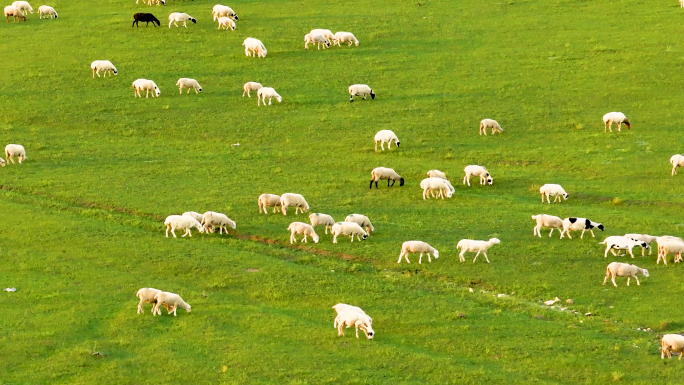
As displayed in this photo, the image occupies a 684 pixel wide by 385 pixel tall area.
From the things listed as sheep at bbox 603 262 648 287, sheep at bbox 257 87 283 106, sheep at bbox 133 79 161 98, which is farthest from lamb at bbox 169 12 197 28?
sheep at bbox 603 262 648 287

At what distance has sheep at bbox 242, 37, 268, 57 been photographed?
6444cm

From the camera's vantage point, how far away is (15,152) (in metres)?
49.8

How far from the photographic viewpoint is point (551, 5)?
74062mm

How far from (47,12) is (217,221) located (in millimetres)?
38616

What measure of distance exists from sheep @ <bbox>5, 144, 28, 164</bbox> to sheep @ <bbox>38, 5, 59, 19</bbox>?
2558cm

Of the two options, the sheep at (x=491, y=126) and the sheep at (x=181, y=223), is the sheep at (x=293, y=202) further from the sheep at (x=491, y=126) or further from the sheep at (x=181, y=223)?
the sheep at (x=491, y=126)

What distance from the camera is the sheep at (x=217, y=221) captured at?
4000 centimetres

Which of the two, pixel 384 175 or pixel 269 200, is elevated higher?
pixel 384 175

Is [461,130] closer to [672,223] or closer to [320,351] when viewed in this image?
[672,223]

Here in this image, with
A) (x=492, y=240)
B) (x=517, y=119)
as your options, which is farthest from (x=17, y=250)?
(x=517, y=119)

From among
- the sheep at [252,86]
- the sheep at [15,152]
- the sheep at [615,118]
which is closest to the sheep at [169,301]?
the sheep at [15,152]

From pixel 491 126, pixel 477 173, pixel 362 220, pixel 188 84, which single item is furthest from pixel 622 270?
pixel 188 84

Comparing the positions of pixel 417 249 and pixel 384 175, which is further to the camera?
pixel 384 175

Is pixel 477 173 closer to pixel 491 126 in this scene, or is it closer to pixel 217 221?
pixel 491 126
